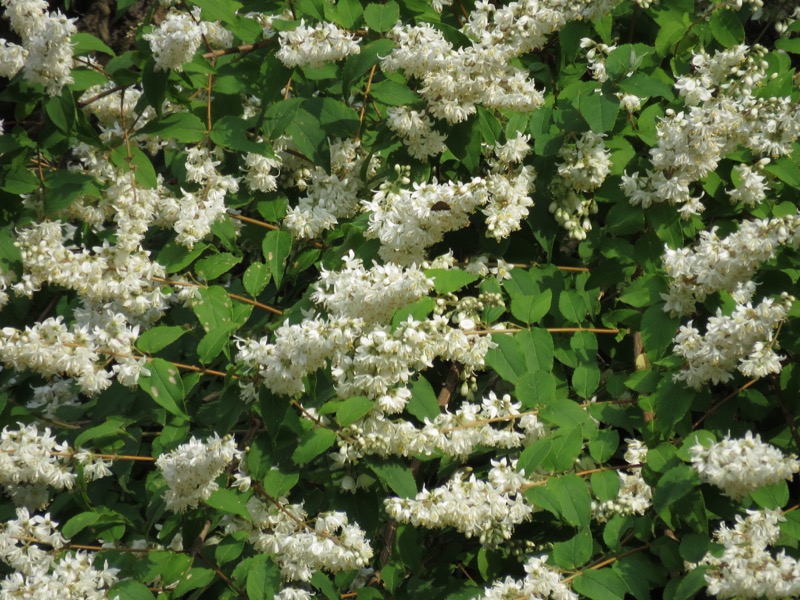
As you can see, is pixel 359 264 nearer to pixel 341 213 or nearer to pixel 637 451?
pixel 341 213

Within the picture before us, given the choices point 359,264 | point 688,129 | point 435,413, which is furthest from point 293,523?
point 688,129

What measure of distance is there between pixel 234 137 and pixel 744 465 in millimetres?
2194

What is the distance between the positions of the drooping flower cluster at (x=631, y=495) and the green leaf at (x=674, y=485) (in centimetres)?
13

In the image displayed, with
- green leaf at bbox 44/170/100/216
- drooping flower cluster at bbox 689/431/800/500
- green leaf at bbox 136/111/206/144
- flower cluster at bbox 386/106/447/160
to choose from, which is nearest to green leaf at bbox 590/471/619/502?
drooping flower cluster at bbox 689/431/800/500

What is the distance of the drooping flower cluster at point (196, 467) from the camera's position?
3125 mm

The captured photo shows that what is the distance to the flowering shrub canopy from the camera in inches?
120

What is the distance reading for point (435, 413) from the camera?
10.4 ft

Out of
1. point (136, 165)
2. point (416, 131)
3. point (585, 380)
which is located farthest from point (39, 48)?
point (585, 380)

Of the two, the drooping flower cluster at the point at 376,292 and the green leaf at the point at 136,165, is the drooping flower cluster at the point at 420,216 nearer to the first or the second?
the drooping flower cluster at the point at 376,292

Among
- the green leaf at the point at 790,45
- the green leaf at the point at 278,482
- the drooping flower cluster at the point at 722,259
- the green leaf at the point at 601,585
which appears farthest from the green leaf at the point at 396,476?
the green leaf at the point at 790,45

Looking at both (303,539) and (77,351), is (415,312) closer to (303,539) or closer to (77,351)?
(303,539)

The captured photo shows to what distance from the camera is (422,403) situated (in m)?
3.19

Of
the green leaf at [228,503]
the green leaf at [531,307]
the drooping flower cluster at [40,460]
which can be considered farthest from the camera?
the green leaf at [531,307]

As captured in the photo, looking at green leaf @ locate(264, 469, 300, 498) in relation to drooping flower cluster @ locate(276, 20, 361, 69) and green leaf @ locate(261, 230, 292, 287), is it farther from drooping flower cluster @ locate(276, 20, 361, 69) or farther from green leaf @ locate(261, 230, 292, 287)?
drooping flower cluster @ locate(276, 20, 361, 69)
